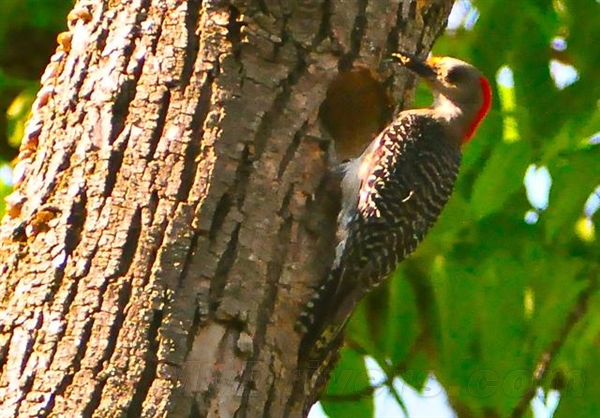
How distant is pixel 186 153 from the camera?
Result: 11.1 ft

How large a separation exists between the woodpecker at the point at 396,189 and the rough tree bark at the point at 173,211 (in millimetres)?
145

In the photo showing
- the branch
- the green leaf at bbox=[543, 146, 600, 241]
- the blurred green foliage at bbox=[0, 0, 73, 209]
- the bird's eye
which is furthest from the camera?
the bird's eye

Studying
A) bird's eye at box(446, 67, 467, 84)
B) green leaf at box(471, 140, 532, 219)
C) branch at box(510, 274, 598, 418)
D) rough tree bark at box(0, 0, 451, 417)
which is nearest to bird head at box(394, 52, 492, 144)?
bird's eye at box(446, 67, 467, 84)

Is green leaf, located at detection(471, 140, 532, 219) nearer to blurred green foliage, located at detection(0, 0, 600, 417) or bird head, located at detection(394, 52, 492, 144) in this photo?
blurred green foliage, located at detection(0, 0, 600, 417)

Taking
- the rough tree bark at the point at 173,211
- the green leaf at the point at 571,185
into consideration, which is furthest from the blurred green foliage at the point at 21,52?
the green leaf at the point at 571,185

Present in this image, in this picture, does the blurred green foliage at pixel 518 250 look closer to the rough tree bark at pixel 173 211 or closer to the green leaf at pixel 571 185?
the green leaf at pixel 571 185

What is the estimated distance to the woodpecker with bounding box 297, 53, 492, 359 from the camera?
3.82 metres

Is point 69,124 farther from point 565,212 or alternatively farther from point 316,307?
point 565,212

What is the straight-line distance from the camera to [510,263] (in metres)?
3.97

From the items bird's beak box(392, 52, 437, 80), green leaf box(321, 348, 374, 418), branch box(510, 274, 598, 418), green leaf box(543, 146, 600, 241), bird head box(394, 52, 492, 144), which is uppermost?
bird head box(394, 52, 492, 144)

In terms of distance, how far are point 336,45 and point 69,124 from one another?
3.41 ft

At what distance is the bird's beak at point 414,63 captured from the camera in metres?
4.23

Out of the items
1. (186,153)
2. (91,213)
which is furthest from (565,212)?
(91,213)

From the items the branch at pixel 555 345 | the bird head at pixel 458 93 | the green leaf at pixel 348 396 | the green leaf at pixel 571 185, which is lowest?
the green leaf at pixel 348 396
